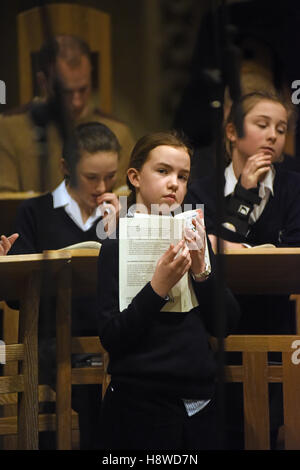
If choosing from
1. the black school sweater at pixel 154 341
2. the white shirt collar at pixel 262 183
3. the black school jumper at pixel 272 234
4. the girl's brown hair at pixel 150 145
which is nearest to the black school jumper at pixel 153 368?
the black school sweater at pixel 154 341

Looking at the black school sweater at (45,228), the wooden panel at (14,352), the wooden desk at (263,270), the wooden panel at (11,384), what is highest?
the black school sweater at (45,228)

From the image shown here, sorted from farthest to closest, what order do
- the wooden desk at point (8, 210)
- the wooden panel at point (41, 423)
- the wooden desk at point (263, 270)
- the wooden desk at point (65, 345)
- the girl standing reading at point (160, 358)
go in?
the wooden desk at point (8, 210), the wooden panel at point (41, 423), the wooden desk at point (65, 345), the wooden desk at point (263, 270), the girl standing reading at point (160, 358)

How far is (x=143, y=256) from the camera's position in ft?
6.12

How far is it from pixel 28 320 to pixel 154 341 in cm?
38

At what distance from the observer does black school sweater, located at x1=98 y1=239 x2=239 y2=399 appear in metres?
1.81

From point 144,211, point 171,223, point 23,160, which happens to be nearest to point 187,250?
point 171,223

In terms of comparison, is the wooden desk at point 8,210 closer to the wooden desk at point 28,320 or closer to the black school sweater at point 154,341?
the wooden desk at point 28,320

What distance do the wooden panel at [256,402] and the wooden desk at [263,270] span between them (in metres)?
0.18

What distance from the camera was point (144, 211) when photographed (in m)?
1.95

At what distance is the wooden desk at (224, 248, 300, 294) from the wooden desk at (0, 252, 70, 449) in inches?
16.5

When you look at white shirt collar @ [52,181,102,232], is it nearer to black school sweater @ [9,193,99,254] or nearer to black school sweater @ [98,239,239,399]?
black school sweater @ [9,193,99,254]

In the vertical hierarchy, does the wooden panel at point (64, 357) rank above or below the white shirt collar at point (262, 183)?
below

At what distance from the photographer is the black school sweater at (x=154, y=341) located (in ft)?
5.93

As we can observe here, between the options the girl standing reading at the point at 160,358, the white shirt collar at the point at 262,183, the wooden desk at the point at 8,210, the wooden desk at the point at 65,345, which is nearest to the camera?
the girl standing reading at the point at 160,358
